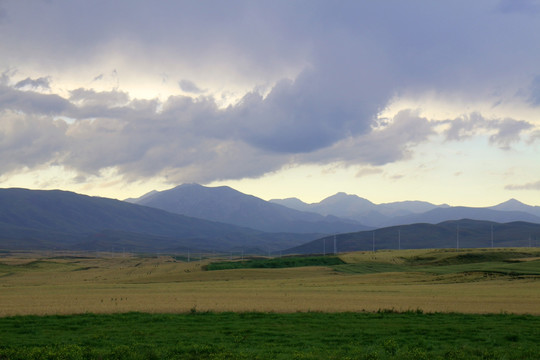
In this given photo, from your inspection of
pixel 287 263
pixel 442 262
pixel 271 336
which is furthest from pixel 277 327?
pixel 287 263

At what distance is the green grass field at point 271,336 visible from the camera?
2070 cm

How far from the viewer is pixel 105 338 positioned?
961 inches

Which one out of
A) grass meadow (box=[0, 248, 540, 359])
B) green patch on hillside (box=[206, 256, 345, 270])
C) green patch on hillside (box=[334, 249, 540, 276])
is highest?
grass meadow (box=[0, 248, 540, 359])

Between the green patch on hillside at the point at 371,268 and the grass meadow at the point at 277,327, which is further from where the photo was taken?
the green patch on hillside at the point at 371,268

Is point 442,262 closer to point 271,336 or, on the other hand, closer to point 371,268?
point 371,268

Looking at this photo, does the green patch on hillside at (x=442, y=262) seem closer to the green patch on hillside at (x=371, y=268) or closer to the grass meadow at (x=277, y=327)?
the green patch on hillside at (x=371, y=268)

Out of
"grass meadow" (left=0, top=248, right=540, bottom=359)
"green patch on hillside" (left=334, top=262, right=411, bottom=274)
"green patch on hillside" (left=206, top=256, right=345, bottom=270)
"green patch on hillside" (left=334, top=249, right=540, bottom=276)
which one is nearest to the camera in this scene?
"grass meadow" (left=0, top=248, right=540, bottom=359)

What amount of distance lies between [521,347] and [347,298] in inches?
917

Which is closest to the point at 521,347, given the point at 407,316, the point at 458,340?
the point at 458,340

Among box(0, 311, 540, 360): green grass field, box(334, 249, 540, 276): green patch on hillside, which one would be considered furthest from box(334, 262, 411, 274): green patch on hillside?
box(0, 311, 540, 360): green grass field

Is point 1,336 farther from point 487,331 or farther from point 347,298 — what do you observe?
point 347,298

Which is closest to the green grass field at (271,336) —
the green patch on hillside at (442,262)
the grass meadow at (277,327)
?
the grass meadow at (277,327)

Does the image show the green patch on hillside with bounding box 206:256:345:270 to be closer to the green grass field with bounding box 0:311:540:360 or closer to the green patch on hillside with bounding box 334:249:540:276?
the green patch on hillside with bounding box 334:249:540:276

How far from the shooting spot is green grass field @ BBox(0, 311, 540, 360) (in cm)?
2070
